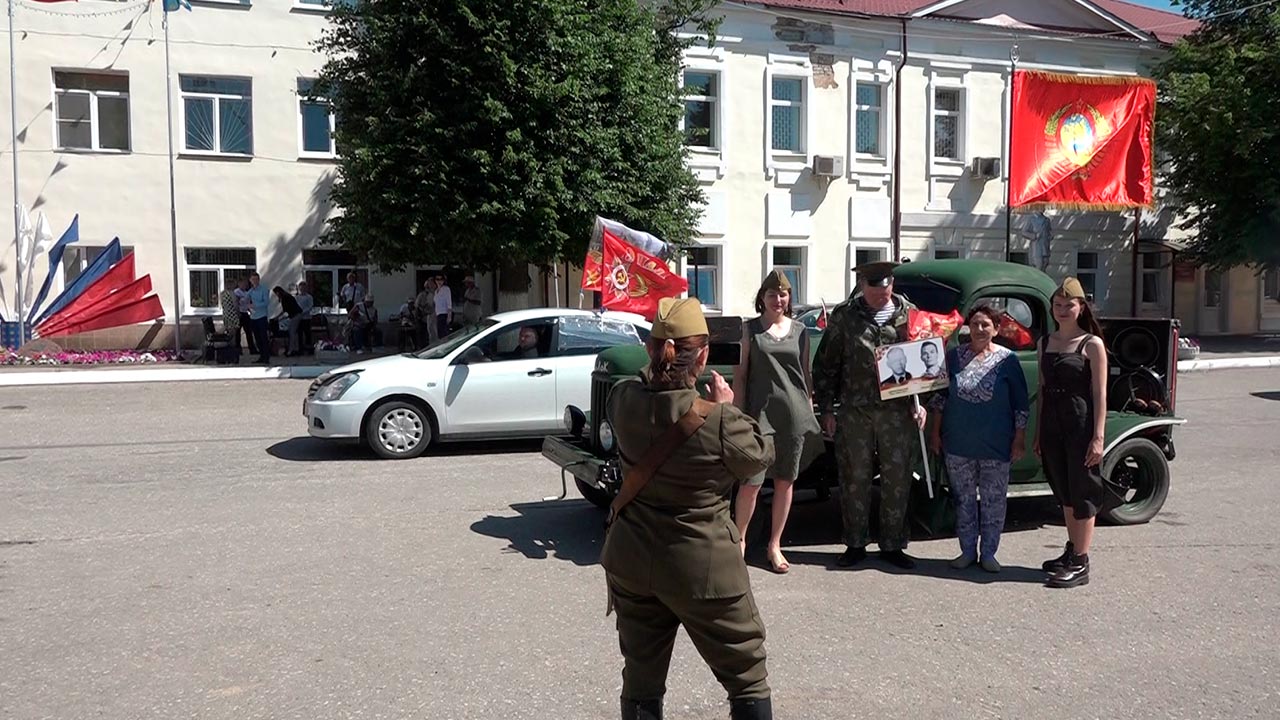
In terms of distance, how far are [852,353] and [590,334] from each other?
→ 503cm

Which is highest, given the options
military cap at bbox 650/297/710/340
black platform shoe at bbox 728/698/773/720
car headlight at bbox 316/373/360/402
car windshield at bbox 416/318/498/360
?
military cap at bbox 650/297/710/340

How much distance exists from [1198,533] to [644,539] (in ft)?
18.7

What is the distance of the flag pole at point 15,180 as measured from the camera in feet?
74.1

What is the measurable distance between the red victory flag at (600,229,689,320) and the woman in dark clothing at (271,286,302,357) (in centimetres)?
1282

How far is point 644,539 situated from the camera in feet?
12.2

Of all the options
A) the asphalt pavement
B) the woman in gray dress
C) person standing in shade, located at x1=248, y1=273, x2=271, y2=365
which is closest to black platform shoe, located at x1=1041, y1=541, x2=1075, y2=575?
the asphalt pavement

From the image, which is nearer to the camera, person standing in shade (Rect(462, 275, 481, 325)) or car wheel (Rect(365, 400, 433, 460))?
car wheel (Rect(365, 400, 433, 460))

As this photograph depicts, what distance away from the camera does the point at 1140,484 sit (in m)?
8.06

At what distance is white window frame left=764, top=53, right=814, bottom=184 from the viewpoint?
90.4 ft

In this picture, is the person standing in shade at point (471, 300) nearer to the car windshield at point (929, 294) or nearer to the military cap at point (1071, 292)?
the car windshield at point (929, 294)

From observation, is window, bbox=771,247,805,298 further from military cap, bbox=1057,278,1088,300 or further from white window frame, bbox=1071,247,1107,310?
military cap, bbox=1057,278,1088,300

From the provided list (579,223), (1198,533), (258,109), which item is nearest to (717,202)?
(579,223)

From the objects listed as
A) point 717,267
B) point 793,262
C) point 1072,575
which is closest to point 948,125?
point 793,262

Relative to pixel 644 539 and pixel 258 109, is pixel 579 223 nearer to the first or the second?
pixel 258 109
